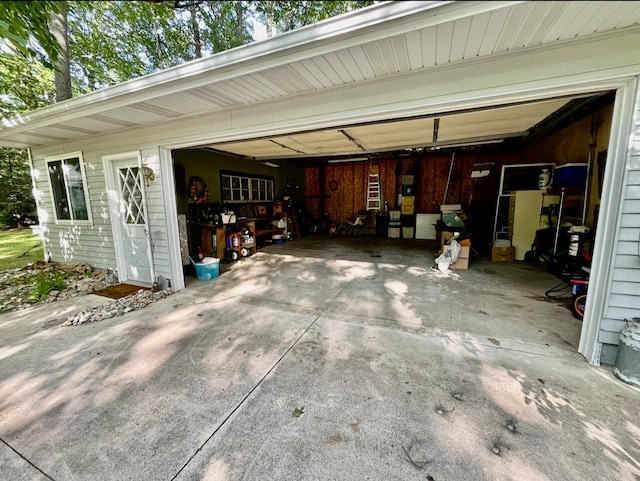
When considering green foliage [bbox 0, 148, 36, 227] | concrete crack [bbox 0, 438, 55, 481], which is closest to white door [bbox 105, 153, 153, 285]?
concrete crack [bbox 0, 438, 55, 481]

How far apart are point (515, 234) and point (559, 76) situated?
4.47m

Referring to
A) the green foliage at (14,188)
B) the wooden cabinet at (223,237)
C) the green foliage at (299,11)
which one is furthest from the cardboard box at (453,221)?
the green foliage at (14,188)

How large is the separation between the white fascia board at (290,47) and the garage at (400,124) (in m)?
0.01

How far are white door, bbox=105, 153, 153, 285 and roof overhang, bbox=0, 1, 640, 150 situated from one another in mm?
910

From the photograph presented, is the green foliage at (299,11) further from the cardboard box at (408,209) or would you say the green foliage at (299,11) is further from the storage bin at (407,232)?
the storage bin at (407,232)

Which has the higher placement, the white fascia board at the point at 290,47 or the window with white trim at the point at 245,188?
the white fascia board at the point at 290,47

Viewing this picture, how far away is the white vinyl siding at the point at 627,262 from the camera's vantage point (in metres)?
1.91

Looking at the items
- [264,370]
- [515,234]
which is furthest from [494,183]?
[264,370]

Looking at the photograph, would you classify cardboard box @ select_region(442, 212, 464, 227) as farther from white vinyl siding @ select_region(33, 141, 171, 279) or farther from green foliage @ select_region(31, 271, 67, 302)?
green foliage @ select_region(31, 271, 67, 302)

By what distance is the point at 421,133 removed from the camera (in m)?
4.36

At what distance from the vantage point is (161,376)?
2145 millimetres

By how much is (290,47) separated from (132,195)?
146 inches

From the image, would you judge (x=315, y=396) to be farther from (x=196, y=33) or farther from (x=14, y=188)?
(x=14, y=188)

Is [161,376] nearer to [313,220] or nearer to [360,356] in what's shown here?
[360,356]
